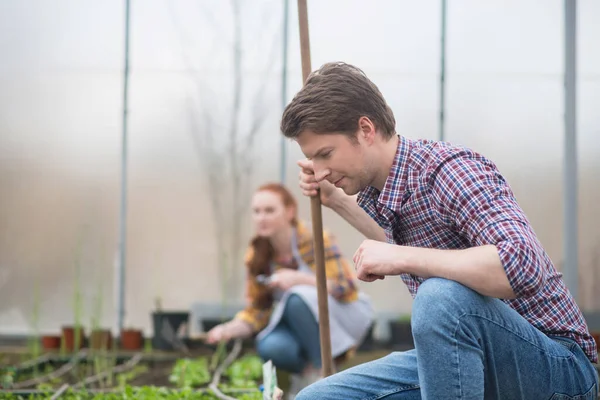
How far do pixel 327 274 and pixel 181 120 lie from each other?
2.41 m

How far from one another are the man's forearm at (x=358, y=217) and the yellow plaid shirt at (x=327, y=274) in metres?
1.25

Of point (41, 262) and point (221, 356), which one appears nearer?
point (221, 356)

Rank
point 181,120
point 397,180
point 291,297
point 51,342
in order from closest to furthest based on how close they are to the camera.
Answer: point 397,180
point 291,297
point 51,342
point 181,120

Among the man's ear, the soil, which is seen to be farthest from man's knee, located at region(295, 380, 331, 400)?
the soil

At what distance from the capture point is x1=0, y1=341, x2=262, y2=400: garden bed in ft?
10.3

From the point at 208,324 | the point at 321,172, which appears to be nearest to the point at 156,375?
the point at 208,324

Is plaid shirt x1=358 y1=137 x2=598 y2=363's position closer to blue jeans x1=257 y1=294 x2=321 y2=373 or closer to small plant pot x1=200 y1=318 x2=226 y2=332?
blue jeans x1=257 y1=294 x2=321 y2=373

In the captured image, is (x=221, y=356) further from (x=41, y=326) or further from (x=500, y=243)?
(x=500, y=243)

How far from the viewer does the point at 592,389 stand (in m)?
1.75

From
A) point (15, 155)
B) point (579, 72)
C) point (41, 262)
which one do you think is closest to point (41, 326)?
point (41, 262)

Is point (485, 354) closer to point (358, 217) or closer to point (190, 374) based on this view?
point (358, 217)

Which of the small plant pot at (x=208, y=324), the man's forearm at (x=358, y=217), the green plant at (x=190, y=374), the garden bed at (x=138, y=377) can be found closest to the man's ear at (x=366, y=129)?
the man's forearm at (x=358, y=217)

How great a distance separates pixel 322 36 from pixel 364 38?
0.98 feet

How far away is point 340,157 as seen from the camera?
5.83 ft
